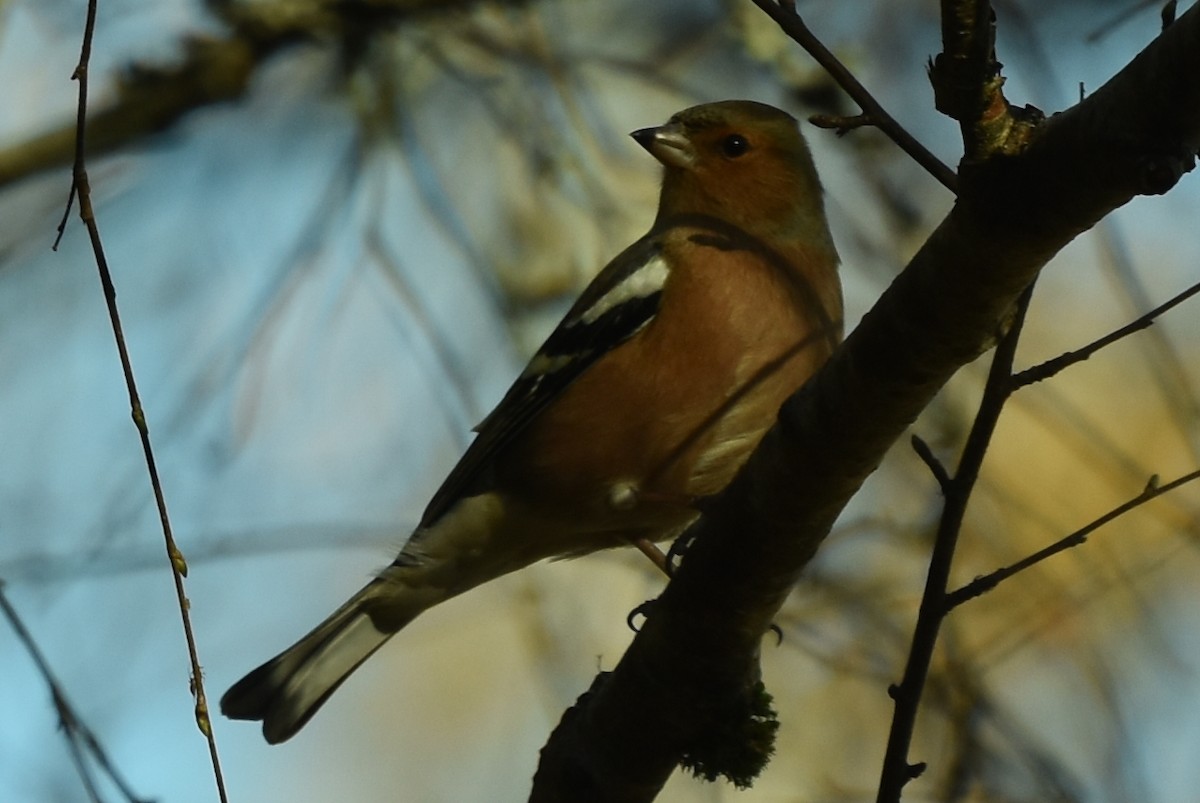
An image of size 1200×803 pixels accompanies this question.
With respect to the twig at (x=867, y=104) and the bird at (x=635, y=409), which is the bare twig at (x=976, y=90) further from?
the bird at (x=635, y=409)

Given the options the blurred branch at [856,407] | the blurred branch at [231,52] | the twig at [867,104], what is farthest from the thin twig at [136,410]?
the blurred branch at [231,52]

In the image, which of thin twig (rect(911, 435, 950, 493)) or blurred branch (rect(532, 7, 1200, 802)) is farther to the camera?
thin twig (rect(911, 435, 950, 493))

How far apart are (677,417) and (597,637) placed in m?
1.94

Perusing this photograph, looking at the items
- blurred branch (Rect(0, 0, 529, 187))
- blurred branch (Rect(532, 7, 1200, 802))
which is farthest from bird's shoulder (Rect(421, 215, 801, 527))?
blurred branch (Rect(0, 0, 529, 187))

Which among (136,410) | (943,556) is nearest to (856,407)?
(943,556)

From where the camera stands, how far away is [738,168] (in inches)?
203

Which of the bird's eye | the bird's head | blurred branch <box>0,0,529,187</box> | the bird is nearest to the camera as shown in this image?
the bird

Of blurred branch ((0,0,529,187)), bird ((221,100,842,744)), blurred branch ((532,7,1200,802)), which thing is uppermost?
blurred branch ((0,0,529,187))

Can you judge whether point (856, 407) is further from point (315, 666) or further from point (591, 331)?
point (315, 666)

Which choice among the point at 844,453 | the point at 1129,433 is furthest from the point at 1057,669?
the point at 844,453

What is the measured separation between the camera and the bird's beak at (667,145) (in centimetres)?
513

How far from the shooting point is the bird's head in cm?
505

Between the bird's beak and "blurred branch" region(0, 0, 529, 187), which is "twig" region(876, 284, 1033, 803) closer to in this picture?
the bird's beak

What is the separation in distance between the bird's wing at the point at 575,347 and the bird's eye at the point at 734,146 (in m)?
Result: 0.50
